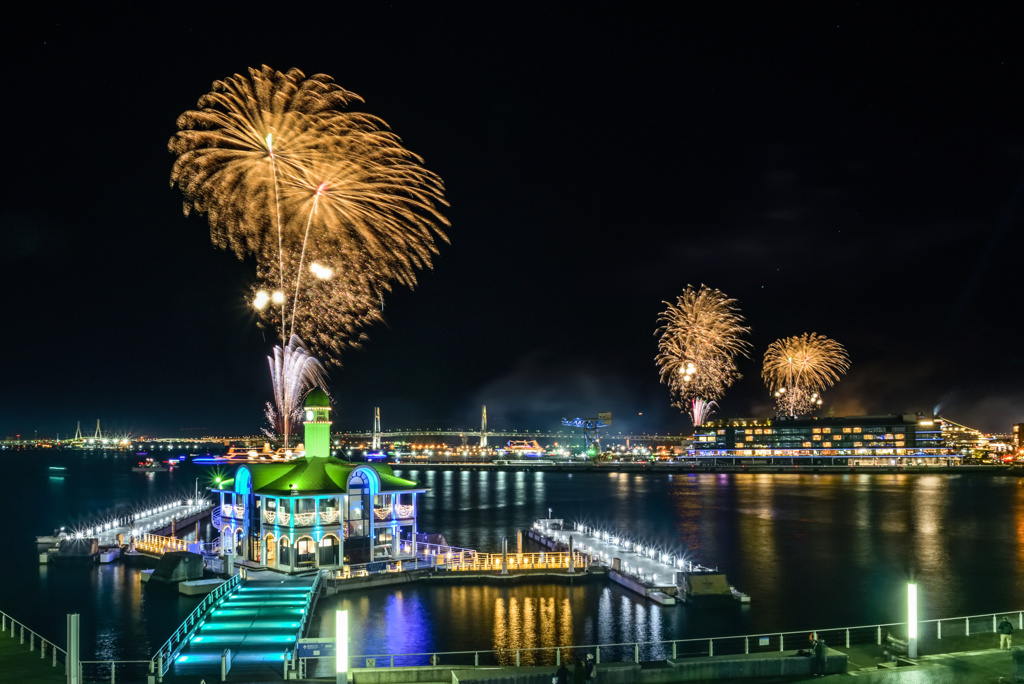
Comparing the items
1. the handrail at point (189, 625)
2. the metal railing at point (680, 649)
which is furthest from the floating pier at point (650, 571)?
the handrail at point (189, 625)

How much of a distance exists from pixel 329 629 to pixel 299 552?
28.8ft

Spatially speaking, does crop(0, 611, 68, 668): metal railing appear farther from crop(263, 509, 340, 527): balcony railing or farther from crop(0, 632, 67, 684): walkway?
crop(263, 509, 340, 527): balcony railing

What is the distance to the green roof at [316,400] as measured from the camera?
45531 millimetres

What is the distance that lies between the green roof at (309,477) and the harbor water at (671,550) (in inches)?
226

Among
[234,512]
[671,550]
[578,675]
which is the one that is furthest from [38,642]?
[671,550]

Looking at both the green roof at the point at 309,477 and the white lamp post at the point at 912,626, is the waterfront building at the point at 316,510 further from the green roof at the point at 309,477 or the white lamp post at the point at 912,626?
the white lamp post at the point at 912,626

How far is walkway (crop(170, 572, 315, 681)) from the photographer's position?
25.0 metres

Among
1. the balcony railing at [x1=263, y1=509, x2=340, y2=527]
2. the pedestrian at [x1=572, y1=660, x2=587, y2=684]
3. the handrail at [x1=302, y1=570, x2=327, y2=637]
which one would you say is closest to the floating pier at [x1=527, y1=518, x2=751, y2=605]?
the balcony railing at [x1=263, y1=509, x2=340, y2=527]

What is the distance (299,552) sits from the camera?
136 ft

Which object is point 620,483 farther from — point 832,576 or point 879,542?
point 832,576

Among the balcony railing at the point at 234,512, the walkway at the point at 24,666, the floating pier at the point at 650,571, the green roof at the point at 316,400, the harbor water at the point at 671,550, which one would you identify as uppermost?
the green roof at the point at 316,400

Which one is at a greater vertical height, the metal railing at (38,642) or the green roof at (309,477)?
the green roof at (309,477)

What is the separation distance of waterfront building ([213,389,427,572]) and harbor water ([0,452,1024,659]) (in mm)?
3303

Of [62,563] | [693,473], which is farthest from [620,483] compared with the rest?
[62,563]
